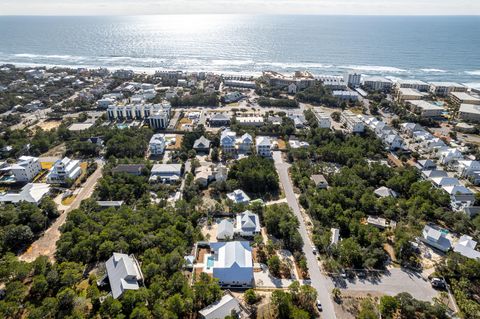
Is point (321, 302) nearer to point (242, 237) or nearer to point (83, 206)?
point (242, 237)

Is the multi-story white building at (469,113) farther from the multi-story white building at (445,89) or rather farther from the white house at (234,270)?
the white house at (234,270)

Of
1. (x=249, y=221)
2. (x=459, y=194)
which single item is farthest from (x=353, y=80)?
(x=249, y=221)

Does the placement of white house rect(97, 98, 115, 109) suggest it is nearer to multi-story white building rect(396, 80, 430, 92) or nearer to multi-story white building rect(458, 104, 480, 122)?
multi-story white building rect(396, 80, 430, 92)

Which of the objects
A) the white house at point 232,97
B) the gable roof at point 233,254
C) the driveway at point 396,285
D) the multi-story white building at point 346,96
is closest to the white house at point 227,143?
the gable roof at point 233,254

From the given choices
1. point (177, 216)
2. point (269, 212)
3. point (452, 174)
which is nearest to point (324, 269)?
point (269, 212)

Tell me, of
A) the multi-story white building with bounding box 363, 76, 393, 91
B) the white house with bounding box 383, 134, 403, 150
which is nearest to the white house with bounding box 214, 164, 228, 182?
the white house with bounding box 383, 134, 403, 150

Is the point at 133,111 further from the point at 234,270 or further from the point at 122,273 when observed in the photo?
the point at 234,270
